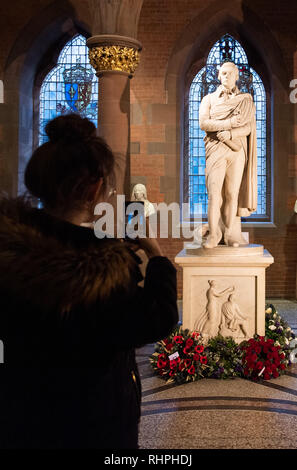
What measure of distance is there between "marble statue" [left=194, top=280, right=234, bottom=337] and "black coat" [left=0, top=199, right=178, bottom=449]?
4.39 meters

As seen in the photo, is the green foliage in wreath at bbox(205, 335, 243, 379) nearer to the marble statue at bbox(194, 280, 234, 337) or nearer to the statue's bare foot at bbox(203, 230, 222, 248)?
the marble statue at bbox(194, 280, 234, 337)

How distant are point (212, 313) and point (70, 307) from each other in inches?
181

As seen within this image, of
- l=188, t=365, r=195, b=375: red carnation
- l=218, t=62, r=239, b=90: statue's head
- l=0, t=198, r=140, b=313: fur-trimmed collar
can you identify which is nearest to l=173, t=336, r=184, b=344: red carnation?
l=188, t=365, r=195, b=375: red carnation

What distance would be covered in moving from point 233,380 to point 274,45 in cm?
771

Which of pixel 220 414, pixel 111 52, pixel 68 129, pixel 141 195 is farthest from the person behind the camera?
pixel 141 195

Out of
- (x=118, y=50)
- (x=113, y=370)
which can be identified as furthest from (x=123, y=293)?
(x=118, y=50)

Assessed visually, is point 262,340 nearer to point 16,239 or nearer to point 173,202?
point 16,239

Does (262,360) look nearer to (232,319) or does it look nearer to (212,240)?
(232,319)

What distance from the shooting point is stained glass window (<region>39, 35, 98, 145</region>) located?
39.6ft

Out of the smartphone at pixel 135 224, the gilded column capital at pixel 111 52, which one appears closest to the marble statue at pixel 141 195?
the gilded column capital at pixel 111 52

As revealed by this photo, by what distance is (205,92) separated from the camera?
1173 cm

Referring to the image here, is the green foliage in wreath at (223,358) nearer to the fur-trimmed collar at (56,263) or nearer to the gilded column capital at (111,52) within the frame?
the fur-trimmed collar at (56,263)

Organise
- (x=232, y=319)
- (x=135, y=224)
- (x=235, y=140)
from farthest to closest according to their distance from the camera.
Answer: (x=235, y=140) → (x=232, y=319) → (x=135, y=224)


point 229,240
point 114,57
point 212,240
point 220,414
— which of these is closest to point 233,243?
point 229,240
